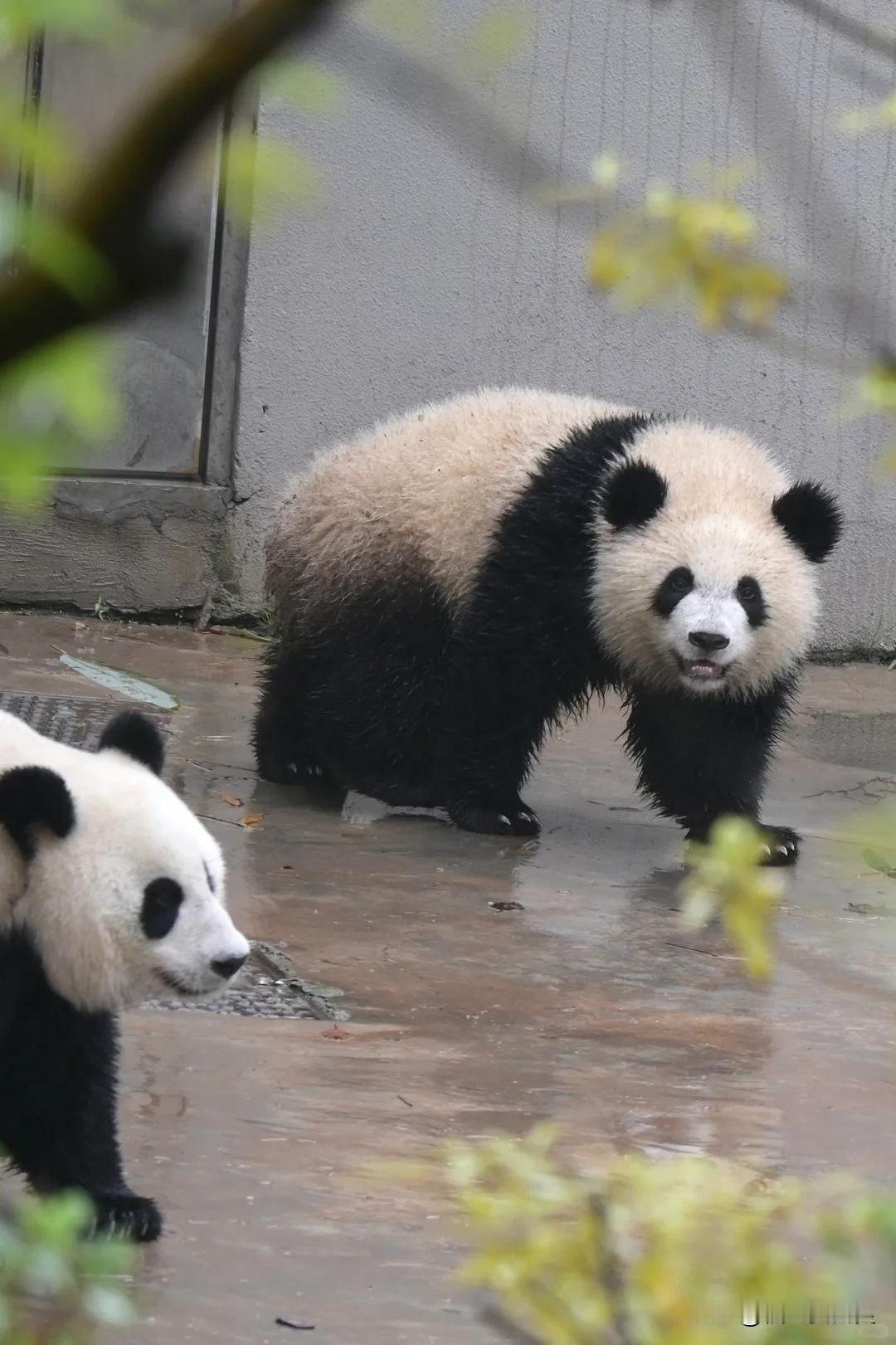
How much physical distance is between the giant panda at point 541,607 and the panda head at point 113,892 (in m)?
3.13

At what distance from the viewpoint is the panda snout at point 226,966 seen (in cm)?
308

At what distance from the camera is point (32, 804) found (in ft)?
9.63

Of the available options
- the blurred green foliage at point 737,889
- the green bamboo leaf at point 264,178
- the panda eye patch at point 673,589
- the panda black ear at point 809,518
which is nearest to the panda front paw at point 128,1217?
the blurred green foliage at point 737,889

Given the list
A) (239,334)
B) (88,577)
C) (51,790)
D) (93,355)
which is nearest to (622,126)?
(239,334)

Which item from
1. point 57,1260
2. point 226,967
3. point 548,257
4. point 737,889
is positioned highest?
point 548,257

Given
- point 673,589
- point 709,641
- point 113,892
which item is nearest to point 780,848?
point 709,641

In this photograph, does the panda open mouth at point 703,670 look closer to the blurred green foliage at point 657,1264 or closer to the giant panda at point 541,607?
the giant panda at point 541,607

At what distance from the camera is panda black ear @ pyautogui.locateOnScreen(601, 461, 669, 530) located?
605cm

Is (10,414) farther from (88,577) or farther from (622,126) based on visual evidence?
(622,126)

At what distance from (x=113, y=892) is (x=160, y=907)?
3.1 inches

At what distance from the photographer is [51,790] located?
9.64 feet

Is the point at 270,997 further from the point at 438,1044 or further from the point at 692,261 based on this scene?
the point at 692,261

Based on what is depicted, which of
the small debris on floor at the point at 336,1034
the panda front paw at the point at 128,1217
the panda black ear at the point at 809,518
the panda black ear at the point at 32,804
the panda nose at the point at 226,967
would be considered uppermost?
the panda black ear at the point at 809,518

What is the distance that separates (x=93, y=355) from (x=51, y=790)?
2142 mm
